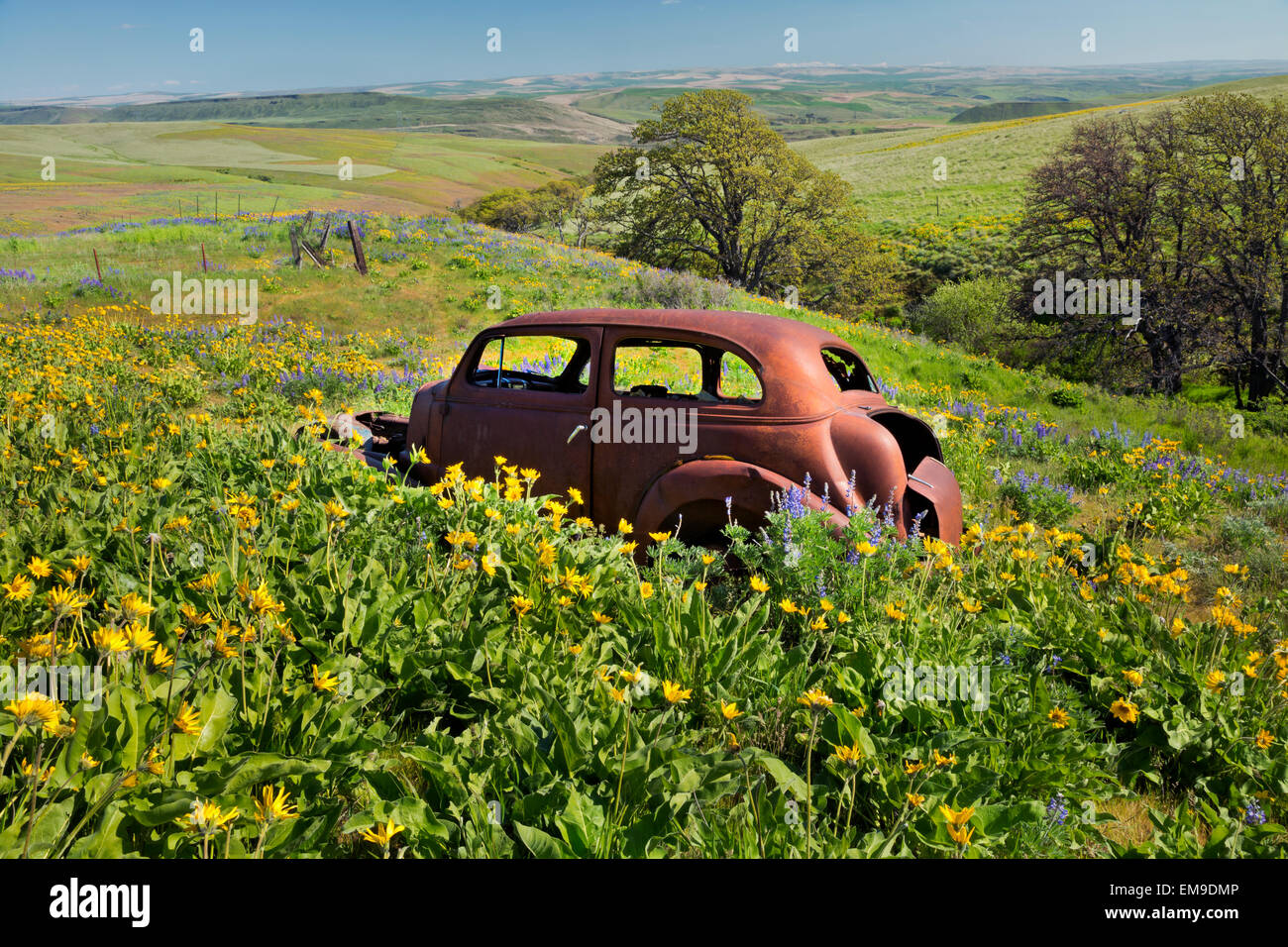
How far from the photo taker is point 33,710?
150cm

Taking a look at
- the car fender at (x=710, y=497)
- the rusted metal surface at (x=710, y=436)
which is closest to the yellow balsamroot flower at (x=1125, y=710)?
the rusted metal surface at (x=710, y=436)

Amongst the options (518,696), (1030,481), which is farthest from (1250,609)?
(518,696)

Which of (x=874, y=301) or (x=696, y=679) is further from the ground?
(x=874, y=301)

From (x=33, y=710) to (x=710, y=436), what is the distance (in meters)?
3.53

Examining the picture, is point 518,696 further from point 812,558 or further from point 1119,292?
point 1119,292

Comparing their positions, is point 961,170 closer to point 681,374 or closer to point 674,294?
point 674,294

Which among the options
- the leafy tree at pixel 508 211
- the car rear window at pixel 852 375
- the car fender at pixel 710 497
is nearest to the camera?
the car fender at pixel 710 497

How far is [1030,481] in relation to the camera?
7379 millimetres

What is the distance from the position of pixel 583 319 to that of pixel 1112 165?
30105mm

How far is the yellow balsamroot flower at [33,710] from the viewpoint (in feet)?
4.84

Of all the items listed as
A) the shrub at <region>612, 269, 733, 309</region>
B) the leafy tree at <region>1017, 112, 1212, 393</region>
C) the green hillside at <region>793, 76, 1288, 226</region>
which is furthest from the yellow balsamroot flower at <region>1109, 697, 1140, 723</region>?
the green hillside at <region>793, 76, 1288, 226</region>

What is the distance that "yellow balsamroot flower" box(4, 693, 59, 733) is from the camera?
1.48 m

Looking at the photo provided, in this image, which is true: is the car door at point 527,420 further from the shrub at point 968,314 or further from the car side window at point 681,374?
the shrub at point 968,314
